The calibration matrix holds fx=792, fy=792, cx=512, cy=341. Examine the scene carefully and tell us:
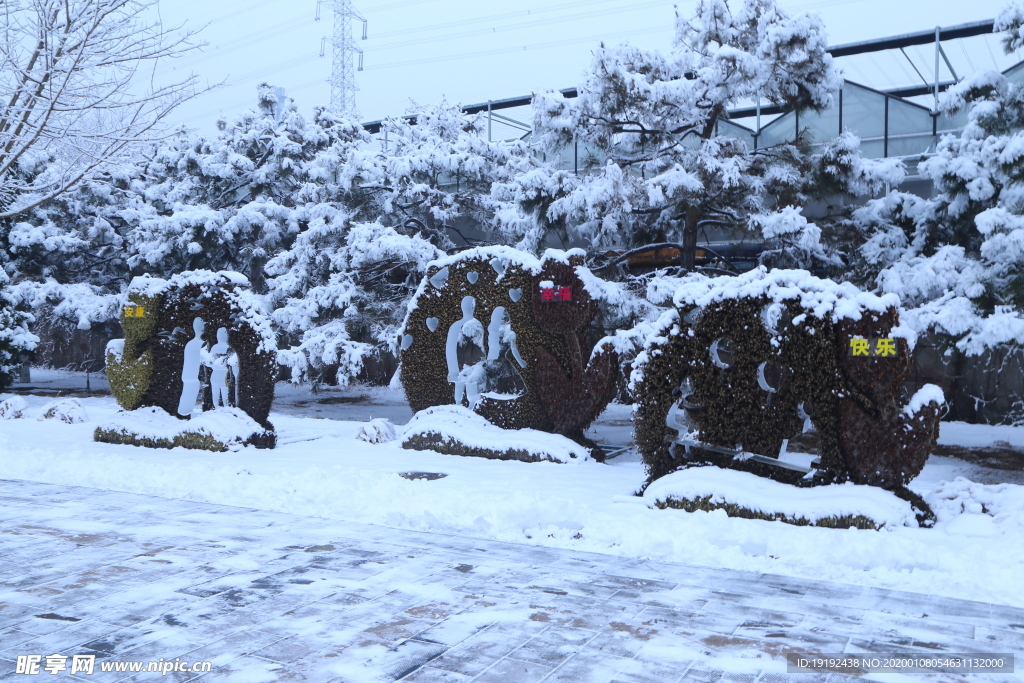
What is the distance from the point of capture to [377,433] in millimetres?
11422

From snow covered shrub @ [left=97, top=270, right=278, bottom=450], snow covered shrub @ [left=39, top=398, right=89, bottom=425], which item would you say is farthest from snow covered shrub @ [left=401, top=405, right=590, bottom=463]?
snow covered shrub @ [left=39, top=398, right=89, bottom=425]

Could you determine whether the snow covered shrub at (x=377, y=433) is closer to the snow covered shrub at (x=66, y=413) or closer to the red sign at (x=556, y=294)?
the red sign at (x=556, y=294)

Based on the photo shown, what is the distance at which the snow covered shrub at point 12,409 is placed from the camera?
45.6ft

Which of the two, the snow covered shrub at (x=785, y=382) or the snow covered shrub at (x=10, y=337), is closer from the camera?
the snow covered shrub at (x=785, y=382)

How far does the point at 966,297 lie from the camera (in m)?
10.5

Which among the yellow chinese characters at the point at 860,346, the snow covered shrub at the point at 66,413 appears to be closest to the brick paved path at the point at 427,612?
the yellow chinese characters at the point at 860,346

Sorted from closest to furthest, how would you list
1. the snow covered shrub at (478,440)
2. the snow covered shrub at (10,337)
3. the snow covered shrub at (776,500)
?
the snow covered shrub at (776,500) < the snow covered shrub at (478,440) < the snow covered shrub at (10,337)

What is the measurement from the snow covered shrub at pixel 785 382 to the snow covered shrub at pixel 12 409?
11613 mm

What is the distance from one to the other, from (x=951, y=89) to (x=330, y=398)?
1571cm

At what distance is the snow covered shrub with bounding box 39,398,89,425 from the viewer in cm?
1328

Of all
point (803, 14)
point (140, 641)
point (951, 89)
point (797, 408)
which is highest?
point (803, 14)

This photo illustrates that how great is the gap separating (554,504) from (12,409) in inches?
459

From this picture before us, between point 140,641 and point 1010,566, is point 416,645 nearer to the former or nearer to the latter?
point 140,641

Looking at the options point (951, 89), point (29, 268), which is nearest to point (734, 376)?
point (951, 89)
